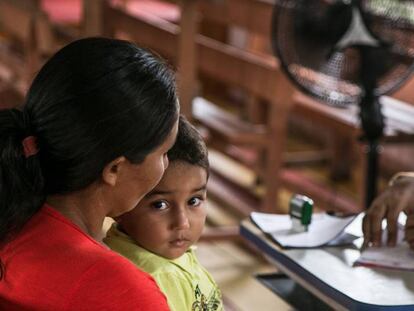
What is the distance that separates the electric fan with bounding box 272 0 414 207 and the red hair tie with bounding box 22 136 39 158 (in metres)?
1.94

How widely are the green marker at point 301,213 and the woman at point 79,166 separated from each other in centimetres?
74

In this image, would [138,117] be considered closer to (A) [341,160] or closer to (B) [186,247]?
(B) [186,247]

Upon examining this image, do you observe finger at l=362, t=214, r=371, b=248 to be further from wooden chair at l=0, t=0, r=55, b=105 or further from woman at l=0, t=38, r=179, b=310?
wooden chair at l=0, t=0, r=55, b=105

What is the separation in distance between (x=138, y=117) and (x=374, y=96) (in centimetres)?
197

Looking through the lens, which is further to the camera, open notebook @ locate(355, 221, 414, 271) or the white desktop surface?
open notebook @ locate(355, 221, 414, 271)

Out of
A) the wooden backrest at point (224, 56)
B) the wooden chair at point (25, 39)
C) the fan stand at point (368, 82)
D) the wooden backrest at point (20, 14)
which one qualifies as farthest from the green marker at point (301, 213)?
the wooden backrest at point (20, 14)

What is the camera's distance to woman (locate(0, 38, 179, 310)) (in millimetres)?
1387

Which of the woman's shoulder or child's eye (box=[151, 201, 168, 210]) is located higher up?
the woman's shoulder

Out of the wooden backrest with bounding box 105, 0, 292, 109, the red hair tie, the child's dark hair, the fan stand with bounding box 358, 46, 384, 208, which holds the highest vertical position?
the red hair tie

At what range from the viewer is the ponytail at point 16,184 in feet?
4.75

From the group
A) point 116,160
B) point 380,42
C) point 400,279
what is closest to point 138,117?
point 116,160

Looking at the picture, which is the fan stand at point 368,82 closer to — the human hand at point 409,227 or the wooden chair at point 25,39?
the human hand at point 409,227

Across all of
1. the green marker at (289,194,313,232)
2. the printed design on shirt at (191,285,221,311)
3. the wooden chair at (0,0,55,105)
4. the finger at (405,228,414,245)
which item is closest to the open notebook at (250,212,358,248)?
the green marker at (289,194,313,232)

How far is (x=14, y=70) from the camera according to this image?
21.6 feet
